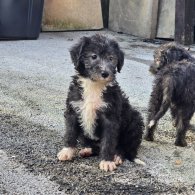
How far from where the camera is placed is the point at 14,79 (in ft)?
25.4

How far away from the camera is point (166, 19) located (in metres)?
12.7

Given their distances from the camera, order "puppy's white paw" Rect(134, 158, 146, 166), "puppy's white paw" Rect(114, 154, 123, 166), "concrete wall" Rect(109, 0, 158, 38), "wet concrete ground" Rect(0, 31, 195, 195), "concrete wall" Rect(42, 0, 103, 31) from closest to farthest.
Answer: "wet concrete ground" Rect(0, 31, 195, 195) → "puppy's white paw" Rect(114, 154, 123, 166) → "puppy's white paw" Rect(134, 158, 146, 166) → "concrete wall" Rect(42, 0, 103, 31) → "concrete wall" Rect(109, 0, 158, 38)

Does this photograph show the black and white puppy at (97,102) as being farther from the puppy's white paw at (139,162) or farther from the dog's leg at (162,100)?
the dog's leg at (162,100)

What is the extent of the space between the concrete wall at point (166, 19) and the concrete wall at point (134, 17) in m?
0.14

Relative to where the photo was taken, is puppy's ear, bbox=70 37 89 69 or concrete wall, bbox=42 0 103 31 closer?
puppy's ear, bbox=70 37 89 69

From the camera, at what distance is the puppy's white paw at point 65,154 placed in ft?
15.1

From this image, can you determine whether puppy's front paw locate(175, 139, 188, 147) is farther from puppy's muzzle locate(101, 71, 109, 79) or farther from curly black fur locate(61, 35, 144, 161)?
puppy's muzzle locate(101, 71, 109, 79)

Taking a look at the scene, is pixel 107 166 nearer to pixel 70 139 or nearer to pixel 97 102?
pixel 70 139

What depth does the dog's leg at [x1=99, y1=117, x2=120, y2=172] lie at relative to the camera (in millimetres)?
4473

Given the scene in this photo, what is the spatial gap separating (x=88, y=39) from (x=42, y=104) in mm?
2173

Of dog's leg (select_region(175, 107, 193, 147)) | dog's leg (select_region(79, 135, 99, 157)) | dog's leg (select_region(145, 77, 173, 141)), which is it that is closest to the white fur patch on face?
dog's leg (select_region(79, 135, 99, 157))

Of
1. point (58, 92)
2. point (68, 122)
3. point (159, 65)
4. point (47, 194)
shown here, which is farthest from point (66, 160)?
point (58, 92)

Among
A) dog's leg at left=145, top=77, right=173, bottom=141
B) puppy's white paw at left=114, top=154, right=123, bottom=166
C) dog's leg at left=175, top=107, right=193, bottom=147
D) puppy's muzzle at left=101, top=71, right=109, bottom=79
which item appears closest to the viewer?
puppy's muzzle at left=101, top=71, right=109, bottom=79

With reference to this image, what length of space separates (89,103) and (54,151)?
2.17 feet
